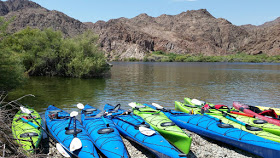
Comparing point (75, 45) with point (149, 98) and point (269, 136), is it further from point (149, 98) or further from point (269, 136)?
point (269, 136)

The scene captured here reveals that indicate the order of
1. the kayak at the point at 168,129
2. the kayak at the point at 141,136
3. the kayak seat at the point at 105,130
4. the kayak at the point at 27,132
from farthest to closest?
the kayak seat at the point at 105,130 < the kayak at the point at 168,129 < the kayak at the point at 27,132 < the kayak at the point at 141,136

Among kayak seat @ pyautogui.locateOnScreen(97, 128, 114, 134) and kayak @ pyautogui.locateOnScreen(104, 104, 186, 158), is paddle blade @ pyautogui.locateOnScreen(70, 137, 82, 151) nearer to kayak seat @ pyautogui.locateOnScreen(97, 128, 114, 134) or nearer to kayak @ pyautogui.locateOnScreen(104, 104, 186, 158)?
kayak seat @ pyautogui.locateOnScreen(97, 128, 114, 134)

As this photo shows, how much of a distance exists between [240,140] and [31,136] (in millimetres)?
8119

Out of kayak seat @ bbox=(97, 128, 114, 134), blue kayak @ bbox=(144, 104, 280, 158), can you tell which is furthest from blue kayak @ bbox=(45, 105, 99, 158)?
blue kayak @ bbox=(144, 104, 280, 158)

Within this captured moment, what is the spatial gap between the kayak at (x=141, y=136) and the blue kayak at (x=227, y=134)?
2450 millimetres

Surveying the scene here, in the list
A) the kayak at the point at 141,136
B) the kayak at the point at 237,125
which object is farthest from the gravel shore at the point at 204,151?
the kayak at the point at 237,125

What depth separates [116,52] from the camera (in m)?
196

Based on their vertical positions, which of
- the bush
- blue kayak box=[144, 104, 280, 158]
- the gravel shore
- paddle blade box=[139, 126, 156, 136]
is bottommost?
the gravel shore

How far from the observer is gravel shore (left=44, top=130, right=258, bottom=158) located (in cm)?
826

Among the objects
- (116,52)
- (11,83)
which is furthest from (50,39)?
(116,52)

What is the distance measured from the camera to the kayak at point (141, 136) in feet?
23.9

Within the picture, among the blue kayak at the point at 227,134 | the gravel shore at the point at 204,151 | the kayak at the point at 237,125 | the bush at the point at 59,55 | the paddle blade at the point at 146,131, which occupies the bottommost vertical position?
the gravel shore at the point at 204,151

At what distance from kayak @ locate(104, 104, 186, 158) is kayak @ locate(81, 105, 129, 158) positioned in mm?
561

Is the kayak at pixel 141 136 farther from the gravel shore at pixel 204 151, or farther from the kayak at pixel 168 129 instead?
the kayak at pixel 168 129
